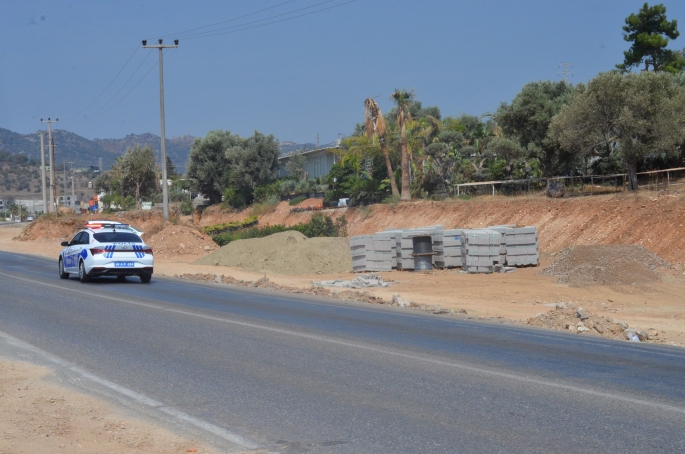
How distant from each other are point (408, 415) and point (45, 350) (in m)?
6.10

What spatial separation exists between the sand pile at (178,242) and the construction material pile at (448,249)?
48.0ft

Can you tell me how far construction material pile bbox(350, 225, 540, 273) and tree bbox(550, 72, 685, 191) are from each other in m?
8.45

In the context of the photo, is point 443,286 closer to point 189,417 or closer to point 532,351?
point 532,351

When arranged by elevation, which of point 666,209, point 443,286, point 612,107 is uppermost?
point 612,107

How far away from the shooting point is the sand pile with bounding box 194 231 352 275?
30.9m

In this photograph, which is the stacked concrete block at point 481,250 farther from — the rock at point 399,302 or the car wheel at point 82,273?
the car wheel at point 82,273

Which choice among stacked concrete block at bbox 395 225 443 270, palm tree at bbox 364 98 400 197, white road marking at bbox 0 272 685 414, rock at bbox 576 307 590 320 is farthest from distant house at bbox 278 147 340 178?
rock at bbox 576 307 590 320

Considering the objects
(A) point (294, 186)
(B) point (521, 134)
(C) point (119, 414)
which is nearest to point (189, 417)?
(C) point (119, 414)

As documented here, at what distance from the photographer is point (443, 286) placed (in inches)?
958

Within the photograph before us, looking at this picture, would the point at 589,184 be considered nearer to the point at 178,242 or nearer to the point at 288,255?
the point at 288,255

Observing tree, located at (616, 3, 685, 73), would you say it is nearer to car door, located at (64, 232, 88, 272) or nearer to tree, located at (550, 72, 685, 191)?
tree, located at (550, 72, 685, 191)

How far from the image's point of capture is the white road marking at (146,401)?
6594 mm

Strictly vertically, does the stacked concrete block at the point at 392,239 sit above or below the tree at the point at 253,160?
below

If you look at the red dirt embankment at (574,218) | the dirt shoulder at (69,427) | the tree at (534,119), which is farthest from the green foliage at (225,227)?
the dirt shoulder at (69,427)
